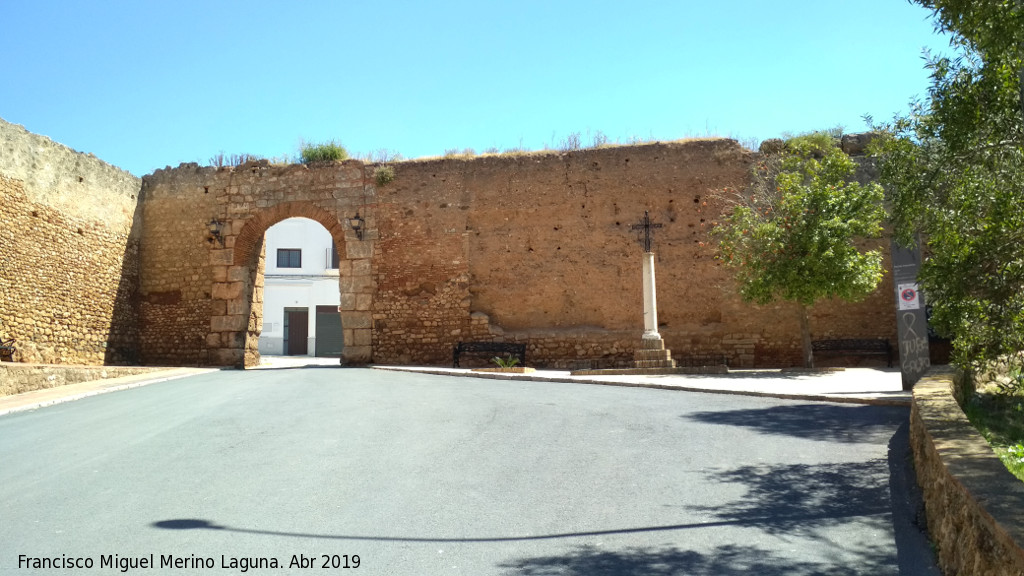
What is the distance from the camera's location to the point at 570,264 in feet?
54.9

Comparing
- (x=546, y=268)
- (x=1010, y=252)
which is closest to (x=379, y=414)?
(x=1010, y=252)

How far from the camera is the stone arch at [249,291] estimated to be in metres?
17.5

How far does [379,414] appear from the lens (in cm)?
788

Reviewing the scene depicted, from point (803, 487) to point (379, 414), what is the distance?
14.9ft

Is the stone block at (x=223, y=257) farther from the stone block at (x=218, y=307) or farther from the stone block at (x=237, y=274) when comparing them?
the stone block at (x=218, y=307)

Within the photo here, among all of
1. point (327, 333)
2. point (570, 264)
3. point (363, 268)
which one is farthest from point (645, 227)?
point (327, 333)

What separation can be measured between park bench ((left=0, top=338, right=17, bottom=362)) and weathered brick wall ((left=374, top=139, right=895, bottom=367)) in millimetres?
7186

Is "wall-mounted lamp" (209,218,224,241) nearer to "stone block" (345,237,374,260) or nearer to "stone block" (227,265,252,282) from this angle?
"stone block" (227,265,252,282)

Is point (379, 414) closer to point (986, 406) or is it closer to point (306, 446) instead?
point (306, 446)

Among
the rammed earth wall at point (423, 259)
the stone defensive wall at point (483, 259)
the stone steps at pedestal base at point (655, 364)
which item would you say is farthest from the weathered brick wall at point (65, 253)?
the stone steps at pedestal base at point (655, 364)

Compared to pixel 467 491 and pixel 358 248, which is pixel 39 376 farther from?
pixel 467 491

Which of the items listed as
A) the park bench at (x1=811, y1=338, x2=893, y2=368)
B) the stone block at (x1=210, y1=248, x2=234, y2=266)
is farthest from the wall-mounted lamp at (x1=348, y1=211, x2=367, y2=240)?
the park bench at (x1=811, y1=338, x2=893, y2=368)

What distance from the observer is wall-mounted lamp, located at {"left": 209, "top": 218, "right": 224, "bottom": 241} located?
17.7 metres

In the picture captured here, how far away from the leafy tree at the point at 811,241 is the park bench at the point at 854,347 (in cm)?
161
